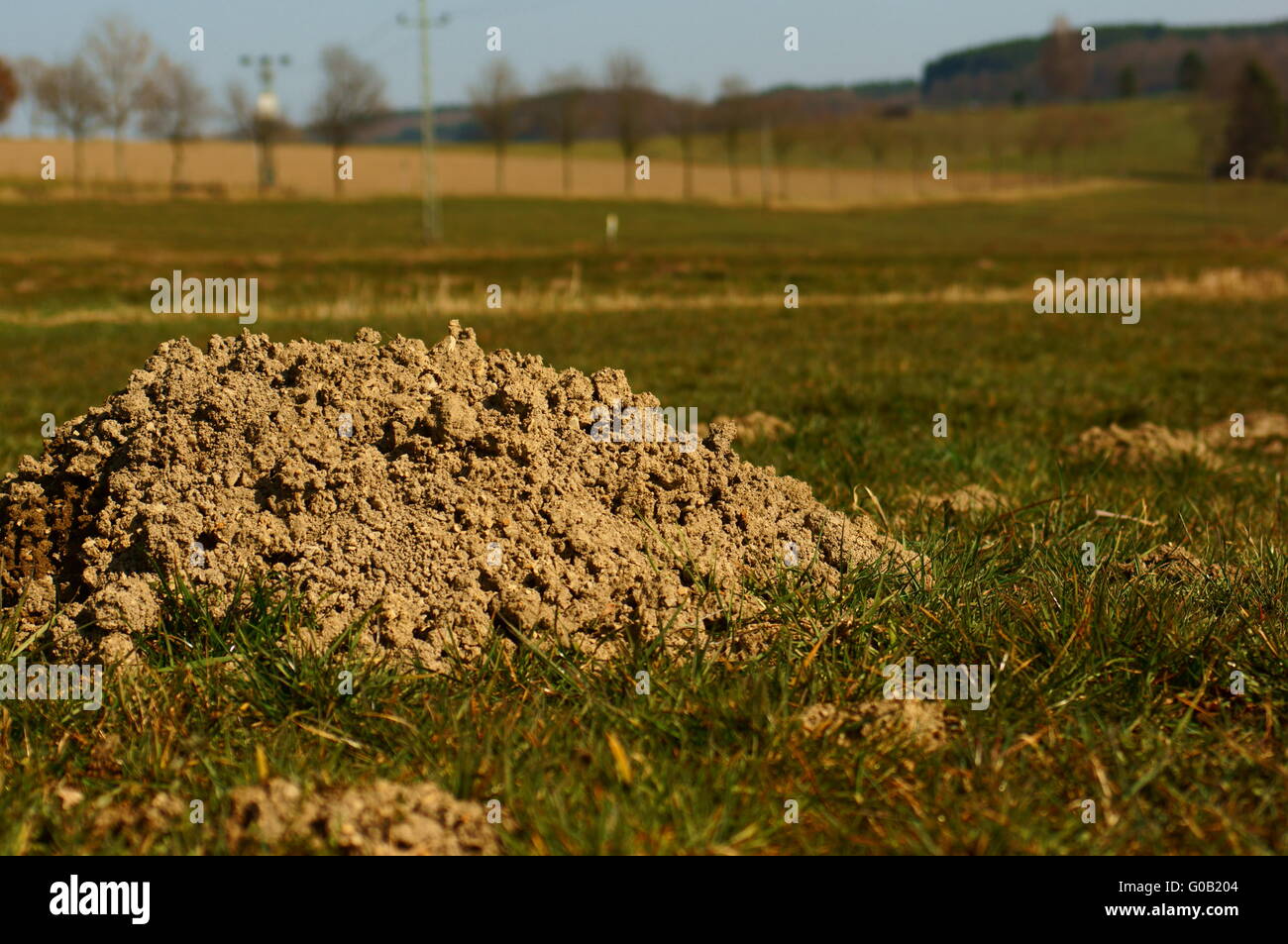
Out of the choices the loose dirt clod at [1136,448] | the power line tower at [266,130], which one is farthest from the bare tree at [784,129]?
the loose dirt clod at [1136,448]

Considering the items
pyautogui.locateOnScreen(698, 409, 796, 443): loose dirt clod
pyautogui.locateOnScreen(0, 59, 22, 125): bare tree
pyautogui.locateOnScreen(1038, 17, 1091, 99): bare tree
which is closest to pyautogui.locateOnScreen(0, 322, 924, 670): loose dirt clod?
pyautogui.locateOnScreen(698, 409, 796, 443): loose dirt clod

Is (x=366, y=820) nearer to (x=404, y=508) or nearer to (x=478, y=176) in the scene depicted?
(x=404, y=508)

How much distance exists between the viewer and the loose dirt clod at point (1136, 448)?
7.02 meters

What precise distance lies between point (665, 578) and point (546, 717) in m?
0.76

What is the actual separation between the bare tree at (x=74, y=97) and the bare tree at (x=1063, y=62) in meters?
132

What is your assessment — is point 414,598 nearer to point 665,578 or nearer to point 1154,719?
point 665,578

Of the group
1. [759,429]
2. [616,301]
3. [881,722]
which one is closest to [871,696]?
[881,722]

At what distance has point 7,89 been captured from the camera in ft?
321

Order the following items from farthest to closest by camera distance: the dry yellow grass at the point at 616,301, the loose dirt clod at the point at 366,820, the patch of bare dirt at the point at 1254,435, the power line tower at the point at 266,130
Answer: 1. the power line tower at the point at 266,130
2. the dry yellow grass at the point at 616,301
3. the patch of bare dirt at the point at 1254,435
4. the loose dirt clod at the point at 366,820

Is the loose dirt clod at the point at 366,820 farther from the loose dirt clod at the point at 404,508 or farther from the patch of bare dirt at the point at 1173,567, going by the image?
the patch of bare dirt at the point at 1173,567

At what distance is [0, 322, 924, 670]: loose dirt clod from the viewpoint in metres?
3.38

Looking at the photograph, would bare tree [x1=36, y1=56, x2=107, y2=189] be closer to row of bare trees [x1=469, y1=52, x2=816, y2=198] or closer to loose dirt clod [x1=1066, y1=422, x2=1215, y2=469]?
row of bare trees [x1=469, y1=52, x2=816, y2=198]

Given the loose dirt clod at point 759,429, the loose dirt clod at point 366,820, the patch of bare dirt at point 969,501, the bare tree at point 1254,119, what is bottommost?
the loose dirt clod at point 366,820
